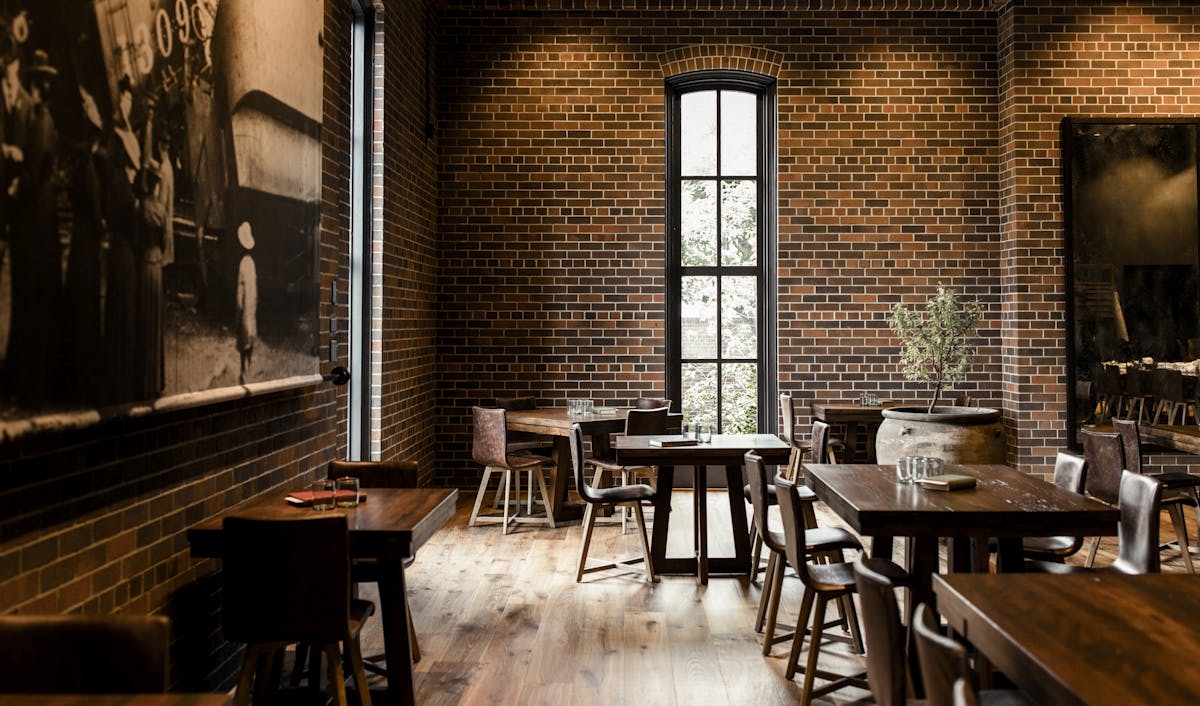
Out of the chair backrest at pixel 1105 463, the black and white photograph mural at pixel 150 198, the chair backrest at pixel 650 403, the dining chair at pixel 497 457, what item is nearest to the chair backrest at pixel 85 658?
the black and white photograph mural at pixel 150 198

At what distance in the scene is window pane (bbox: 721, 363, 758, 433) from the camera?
8.26 meters

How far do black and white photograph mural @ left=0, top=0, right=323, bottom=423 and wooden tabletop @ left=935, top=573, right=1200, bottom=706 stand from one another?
2229mm

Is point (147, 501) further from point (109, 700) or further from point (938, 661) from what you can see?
point (938, 661)

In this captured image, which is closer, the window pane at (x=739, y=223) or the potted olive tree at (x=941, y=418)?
the potted olive tree at (x=941, y=418)

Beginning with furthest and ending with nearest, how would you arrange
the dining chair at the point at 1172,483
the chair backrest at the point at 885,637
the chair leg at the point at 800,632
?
the dining chair at the point at 1172,483
the chair leg at the point at 800,632
the chair backrest at the point at 885,637

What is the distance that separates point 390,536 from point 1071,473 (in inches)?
113

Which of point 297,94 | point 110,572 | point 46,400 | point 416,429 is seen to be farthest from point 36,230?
point 416,429

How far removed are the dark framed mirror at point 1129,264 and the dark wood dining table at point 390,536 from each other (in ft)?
19.9

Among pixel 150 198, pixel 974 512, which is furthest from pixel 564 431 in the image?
pixel 150 198

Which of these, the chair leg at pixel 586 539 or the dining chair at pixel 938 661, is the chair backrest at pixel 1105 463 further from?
the dining chair at pixel 938 661

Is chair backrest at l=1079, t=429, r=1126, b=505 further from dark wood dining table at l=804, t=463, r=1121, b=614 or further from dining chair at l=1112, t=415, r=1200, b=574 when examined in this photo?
dark wood dining table at l=804, t=463, r=1121, b=614

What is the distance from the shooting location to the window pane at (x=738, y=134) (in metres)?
8.27

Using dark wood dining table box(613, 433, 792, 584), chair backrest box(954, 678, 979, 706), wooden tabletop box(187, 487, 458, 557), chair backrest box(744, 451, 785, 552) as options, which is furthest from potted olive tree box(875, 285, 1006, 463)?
chair backrest box(954, 678, 979, 706)

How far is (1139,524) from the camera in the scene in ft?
11.3
